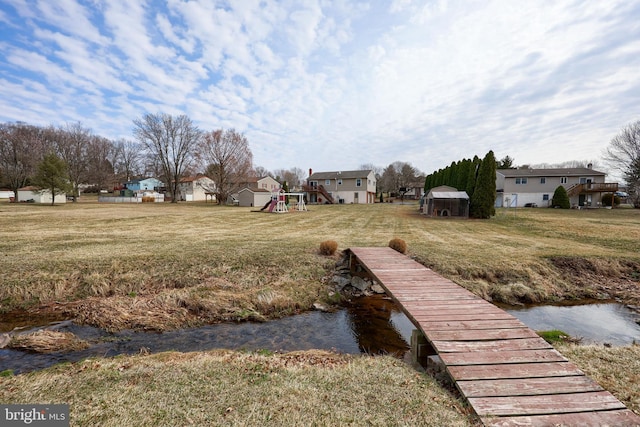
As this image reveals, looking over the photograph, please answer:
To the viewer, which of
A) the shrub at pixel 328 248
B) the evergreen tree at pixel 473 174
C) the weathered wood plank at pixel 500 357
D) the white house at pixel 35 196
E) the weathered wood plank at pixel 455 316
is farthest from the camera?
the white house at pixel 35 196

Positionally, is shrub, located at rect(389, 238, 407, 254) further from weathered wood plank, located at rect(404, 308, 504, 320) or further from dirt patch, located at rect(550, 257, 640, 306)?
weathered wood plank, located at rect(404, 308, 504, 320)

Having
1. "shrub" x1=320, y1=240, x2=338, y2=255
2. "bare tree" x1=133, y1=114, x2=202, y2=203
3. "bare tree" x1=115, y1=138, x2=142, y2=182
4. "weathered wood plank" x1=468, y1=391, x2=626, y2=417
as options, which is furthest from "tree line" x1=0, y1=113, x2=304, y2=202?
"weathered wood plank" x1=468, y1=391, x2=626, y2=417

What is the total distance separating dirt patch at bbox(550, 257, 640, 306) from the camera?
27.5 feet

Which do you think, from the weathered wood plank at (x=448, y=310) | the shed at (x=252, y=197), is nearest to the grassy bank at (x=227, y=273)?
the weathered wood plank at (x=448, y=310)

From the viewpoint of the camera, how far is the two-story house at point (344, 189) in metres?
50.2

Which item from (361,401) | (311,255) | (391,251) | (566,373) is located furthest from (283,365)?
(391,251)

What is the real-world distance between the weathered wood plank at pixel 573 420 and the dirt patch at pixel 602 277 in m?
7.29

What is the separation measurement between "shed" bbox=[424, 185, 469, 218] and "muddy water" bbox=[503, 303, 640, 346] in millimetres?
17380

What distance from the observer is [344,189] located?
168ft

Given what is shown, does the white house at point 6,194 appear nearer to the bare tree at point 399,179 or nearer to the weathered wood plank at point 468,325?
the weathered wood plank at point 468,325

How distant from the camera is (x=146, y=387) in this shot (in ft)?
11.4

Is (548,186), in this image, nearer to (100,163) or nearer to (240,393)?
(240,393)

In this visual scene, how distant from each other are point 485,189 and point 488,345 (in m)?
22.7

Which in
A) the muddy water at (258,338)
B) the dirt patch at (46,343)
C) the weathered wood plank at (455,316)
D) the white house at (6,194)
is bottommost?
the muddy water at (258,338)
